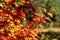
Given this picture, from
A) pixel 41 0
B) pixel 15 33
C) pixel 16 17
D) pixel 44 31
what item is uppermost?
pixel 41 0

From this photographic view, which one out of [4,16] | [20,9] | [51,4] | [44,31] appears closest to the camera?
[4,16]

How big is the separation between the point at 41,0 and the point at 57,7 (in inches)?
33.8

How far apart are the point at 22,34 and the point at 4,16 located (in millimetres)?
535

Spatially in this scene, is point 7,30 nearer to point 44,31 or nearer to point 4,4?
point 4,4

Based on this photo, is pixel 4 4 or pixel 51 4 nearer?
pixel 4 4

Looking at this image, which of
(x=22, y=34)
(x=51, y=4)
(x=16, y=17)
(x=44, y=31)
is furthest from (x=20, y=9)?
(x=51, y=4)

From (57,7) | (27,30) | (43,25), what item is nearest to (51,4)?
(57,7)

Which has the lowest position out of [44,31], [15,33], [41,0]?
[15,33]

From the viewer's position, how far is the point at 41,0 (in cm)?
812

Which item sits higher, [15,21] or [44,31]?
[44,31]

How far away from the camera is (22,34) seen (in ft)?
14.5

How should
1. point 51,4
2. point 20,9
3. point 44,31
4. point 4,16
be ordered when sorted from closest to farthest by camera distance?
point 4,16
point 20,9
point 44,31
point 51,4

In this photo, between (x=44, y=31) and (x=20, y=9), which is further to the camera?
(x=44, y=31)

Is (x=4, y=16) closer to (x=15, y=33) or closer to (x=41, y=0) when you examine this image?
(x=15, y=33)
